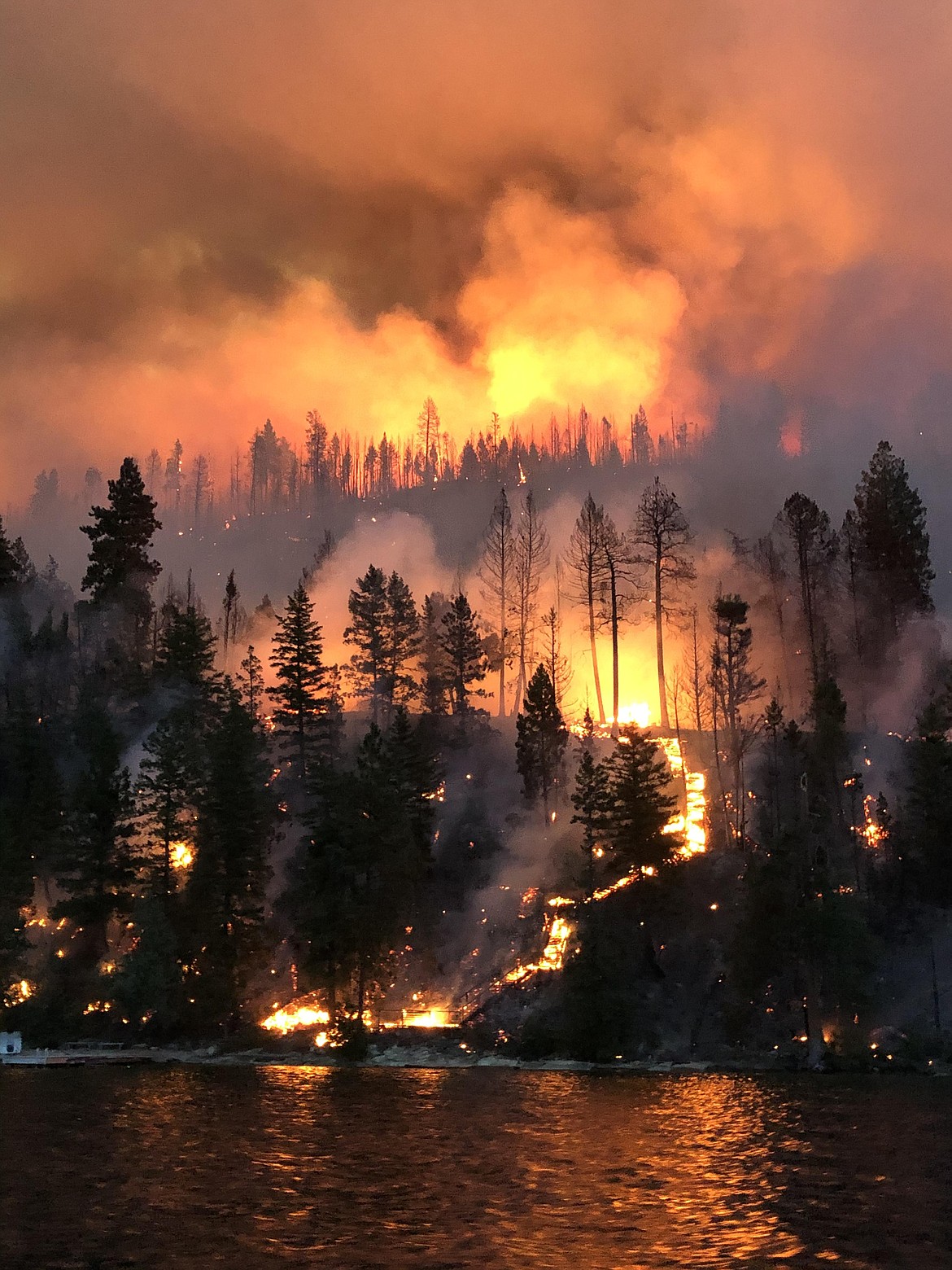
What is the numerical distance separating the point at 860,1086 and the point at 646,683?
59.0 m

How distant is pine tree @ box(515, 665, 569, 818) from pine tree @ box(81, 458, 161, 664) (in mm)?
47621

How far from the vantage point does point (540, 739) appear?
88.2 metres

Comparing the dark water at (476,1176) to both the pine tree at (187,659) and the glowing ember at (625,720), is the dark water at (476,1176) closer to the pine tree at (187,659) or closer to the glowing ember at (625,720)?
the glowing ember at (625,720)

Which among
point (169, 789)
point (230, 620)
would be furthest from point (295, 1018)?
point (230, 620)

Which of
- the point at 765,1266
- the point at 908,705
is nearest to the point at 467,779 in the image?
the point at 908,705

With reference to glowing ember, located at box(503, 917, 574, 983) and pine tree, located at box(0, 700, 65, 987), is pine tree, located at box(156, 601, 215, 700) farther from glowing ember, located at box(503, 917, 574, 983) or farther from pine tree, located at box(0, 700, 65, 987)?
glowing ember, located at box(503, 917, 574, 983)

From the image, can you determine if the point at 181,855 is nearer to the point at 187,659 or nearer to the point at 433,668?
the point at 187,659

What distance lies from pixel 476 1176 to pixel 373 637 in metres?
72.4

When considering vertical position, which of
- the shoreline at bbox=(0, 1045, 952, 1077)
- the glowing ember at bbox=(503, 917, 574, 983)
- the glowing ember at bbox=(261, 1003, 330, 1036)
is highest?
the glowing ember at bbox=(503, 917, 574, 983)

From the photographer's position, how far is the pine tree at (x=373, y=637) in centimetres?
10375

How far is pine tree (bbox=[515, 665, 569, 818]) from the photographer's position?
287 ft

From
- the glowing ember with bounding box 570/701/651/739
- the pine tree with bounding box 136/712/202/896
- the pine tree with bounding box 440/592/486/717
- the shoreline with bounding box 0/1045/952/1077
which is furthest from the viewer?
the pine tree with bounding box 440/592/486/717

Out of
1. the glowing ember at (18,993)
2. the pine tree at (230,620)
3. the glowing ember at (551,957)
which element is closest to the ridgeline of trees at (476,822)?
the glowing ember at (18,993)

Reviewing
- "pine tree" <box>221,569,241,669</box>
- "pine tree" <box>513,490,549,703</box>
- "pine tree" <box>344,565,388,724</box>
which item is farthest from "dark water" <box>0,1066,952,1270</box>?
"pine tree" <box>221,569,241,669</box>
